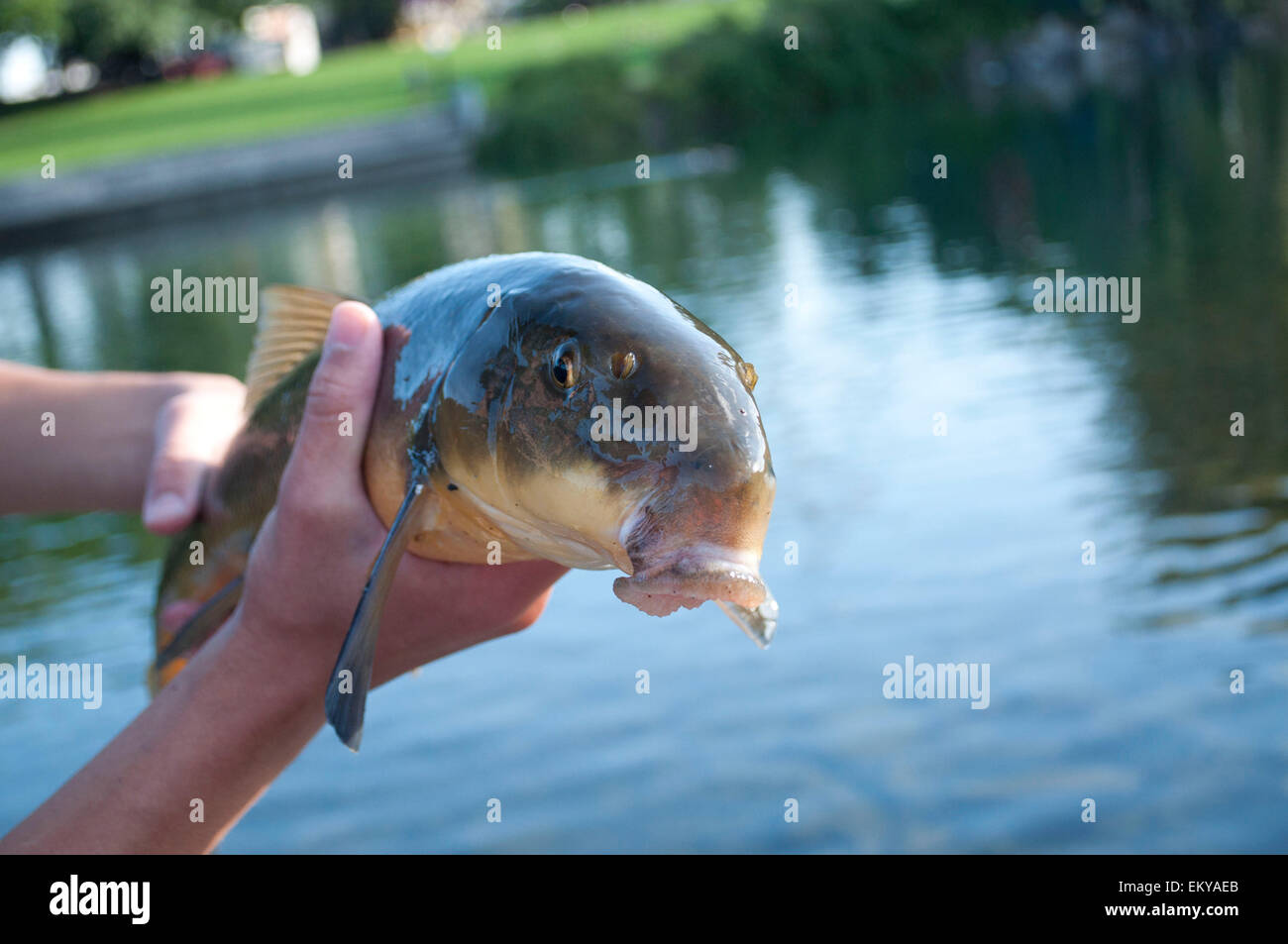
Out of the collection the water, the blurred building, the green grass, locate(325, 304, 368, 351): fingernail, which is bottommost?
the water

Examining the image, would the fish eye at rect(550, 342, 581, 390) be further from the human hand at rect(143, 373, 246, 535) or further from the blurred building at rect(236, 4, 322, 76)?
the blurred building at rect(236, 4, 322, 76)

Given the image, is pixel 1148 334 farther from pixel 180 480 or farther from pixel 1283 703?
pixel 180 480

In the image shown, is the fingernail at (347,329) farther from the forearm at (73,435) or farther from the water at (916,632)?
the water at (916,632)

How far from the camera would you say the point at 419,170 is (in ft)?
127

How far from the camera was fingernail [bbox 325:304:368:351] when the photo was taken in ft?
8.26

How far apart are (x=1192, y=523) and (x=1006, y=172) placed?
1943cm

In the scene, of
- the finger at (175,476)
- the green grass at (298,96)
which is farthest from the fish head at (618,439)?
the green grass at (298,96)

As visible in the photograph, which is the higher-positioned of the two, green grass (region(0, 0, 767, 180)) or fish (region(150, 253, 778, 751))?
green grass (region(0, 0, 767, 180))

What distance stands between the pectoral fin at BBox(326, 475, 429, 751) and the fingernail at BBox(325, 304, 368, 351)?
0.42 metres

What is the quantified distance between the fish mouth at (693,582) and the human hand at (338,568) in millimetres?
819

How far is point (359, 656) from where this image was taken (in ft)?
7.39

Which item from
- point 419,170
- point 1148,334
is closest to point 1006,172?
point 1148,334

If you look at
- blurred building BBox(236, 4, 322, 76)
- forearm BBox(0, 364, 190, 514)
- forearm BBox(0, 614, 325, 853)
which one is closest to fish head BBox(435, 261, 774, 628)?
forearm BBox(0, 614, 325, 853)

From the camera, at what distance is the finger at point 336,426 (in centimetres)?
250
